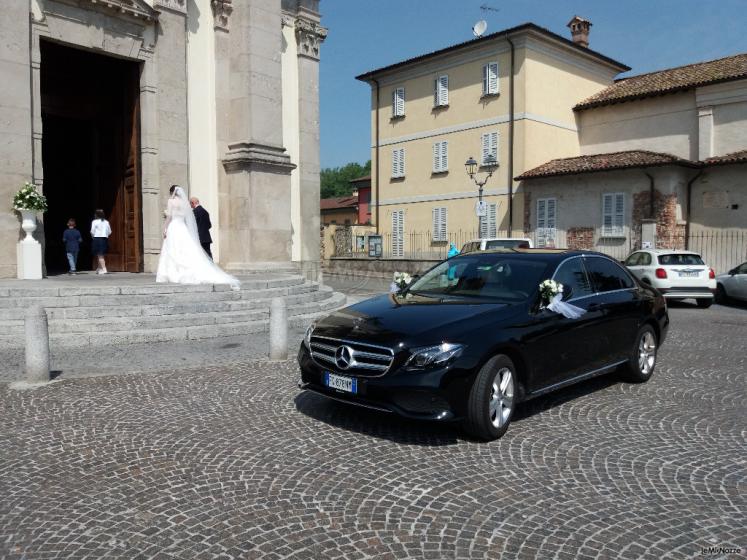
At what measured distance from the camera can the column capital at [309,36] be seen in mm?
18844

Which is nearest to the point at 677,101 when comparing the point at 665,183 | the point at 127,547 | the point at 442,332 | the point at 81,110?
the point at 665,183

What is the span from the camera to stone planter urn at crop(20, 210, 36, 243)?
12773mm

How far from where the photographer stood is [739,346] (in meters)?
9.59

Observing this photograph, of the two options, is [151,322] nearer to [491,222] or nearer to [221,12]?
[221,12]

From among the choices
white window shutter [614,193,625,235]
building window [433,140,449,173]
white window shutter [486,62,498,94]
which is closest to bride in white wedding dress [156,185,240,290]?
white window shutter [614,193,625,235]

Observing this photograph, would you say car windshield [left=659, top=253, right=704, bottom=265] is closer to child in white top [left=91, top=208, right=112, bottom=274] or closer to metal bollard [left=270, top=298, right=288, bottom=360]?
metal bollard [left=270, top=298, right=288, bottom=360]

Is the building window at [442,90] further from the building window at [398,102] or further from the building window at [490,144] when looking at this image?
the building window at [490,144]

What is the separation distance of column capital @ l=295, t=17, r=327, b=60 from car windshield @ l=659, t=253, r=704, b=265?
466 inches

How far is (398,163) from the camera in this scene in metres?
34.2

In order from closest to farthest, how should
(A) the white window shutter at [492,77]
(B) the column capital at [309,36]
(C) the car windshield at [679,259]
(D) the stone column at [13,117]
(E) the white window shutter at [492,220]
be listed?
(D) the stone column at [13,117], (C) the car windshield at [679,259], (B) the column capital at [309,36], (A) the white window shutter at [492,77], (E) the white window shutter at [492,220]

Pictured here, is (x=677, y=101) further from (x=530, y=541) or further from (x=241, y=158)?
(x=530, y=541)

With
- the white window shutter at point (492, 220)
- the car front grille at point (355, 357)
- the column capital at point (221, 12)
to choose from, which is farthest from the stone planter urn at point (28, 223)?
the white window shutter at point (492, 220)

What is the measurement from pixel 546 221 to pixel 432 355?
24822mm

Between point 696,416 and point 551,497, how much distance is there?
2557mm
